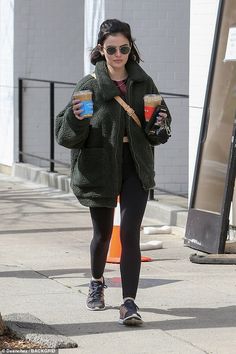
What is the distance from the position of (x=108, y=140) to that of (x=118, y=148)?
0.08 meters

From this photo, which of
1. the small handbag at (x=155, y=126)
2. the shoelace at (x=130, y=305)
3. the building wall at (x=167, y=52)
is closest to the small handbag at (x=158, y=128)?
the small handbag at (x=155, y=126)

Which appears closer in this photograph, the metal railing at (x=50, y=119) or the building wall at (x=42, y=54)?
the metal railing at (x=50, y=119)

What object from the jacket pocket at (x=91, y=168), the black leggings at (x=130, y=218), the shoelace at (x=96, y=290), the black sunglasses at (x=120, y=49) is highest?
the black sunglasses at (x=120, y=49)

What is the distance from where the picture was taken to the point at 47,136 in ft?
51.4

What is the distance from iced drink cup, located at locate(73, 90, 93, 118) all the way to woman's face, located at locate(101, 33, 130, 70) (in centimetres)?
28

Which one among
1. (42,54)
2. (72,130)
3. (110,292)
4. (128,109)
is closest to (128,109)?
(128,109)

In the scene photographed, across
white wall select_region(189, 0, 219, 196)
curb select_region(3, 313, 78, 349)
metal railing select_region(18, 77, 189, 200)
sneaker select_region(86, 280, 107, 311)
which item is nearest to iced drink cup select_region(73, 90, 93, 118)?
sneaker select_region(86, 280, 107, 311)

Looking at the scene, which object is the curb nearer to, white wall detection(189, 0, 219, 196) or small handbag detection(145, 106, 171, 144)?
small handbag detection(145, 106, 171, 144)

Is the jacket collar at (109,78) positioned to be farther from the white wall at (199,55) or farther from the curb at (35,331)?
the white wall at (199,55)

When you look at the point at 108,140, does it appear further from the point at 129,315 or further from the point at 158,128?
the point at 129,315

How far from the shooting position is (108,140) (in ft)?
21.7

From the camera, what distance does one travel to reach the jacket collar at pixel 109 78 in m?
6.59

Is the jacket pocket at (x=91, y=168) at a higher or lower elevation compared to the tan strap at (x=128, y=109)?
lower

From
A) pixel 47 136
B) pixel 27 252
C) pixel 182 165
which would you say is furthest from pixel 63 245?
pixel 47 136
